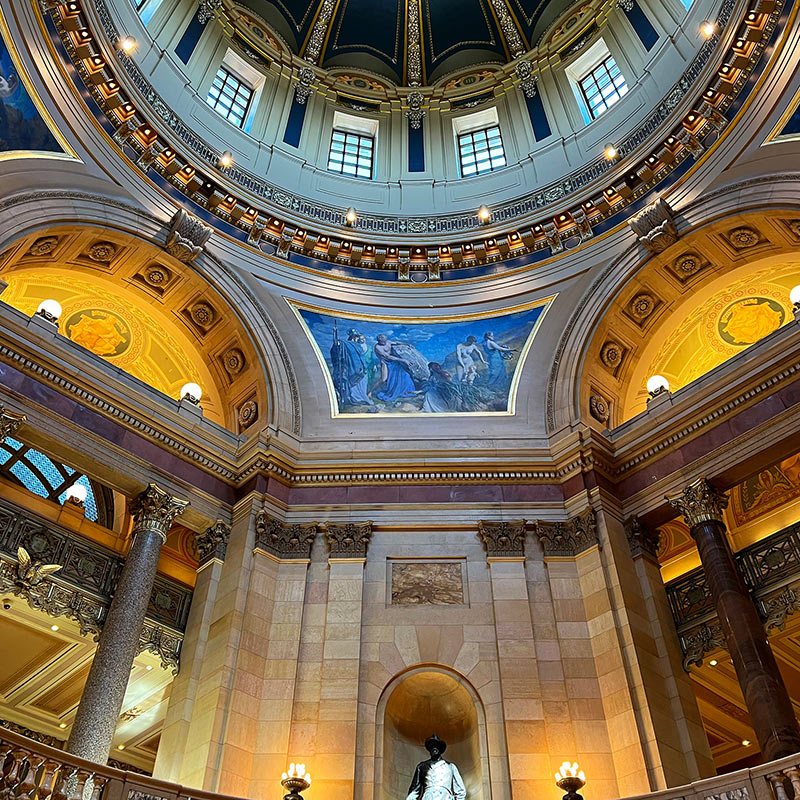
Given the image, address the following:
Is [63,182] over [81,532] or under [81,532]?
over

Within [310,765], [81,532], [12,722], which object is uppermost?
[81,532]

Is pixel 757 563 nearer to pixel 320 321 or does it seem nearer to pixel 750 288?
pixel 750 288

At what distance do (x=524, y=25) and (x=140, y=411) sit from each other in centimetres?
1651

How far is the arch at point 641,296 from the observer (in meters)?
16.2

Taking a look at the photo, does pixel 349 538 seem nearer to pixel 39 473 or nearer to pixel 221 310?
pixel 39 473

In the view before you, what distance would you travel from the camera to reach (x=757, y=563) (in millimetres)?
13828

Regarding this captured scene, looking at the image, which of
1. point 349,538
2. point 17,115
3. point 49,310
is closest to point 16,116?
point 17,115

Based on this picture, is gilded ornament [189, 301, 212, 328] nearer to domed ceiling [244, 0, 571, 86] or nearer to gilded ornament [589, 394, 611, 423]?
gilded ornament [589, 394, 611, 423]

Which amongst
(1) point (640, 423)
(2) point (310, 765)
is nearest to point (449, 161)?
(1) point (640, 423)

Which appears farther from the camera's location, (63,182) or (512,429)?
(512,429)

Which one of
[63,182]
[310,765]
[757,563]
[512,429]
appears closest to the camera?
[310,765]

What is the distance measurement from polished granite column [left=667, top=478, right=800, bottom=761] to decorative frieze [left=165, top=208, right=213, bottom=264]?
1071cm

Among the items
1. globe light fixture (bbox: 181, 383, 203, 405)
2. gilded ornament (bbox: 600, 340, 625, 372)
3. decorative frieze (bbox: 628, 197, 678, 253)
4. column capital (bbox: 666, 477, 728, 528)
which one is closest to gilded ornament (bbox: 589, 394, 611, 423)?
gilded ornament (bbox: 600, 340, 625, 372)

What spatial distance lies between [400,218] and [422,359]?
14.9 feet
